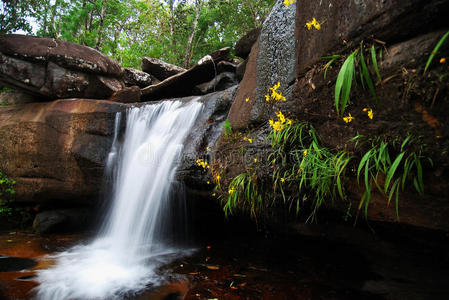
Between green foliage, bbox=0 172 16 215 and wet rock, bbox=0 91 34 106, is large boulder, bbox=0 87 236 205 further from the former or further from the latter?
wet rock, bbox=0 91 34 106

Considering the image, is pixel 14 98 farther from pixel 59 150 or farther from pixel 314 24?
pixel 314 24

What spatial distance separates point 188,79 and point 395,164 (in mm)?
6066

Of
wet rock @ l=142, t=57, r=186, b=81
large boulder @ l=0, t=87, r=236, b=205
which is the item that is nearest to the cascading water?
large boulder @ l=0, t=87, r=236, b=205

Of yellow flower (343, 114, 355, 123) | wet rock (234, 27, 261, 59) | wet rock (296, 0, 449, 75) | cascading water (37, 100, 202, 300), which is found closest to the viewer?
wet rock (296, 0, 449, 75)

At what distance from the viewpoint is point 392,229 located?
1.88 meters

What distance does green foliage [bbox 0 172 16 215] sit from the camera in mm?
5445

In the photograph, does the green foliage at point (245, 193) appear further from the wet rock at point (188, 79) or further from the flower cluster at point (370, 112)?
the wet rock at point (188, 79)

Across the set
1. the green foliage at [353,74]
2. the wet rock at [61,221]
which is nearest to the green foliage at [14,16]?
the wet rock at [61,221]

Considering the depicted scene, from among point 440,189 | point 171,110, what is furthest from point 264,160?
point 171,110

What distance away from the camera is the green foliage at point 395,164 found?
1.45 meters

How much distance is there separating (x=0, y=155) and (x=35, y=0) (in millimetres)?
4107

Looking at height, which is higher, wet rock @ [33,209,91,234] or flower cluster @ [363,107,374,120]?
flower cluster @ [363,107,374,120]

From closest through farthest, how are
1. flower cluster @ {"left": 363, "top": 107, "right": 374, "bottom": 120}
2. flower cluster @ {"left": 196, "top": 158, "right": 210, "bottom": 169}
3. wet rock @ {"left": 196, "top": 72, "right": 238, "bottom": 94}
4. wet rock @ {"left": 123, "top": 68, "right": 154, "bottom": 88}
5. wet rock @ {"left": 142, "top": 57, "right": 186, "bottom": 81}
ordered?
flower cluster @ {"left": 363, "top": 107, "right": 374, "bottom": 120}, flower cluster @ {"left": 196, "top": 158, "right": 210, "bottom": 169}, wet rock @ {"left": 196, "top": 72, "right": 238, "bottom": 94}, wet rock @ {"left": 123, "top": 68, "right": 154, "bottom": 88}, wet rock @ {"left": 142, "top": 57, "right": 186, "bottom": 81}

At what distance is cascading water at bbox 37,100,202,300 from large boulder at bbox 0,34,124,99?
1.47 m
